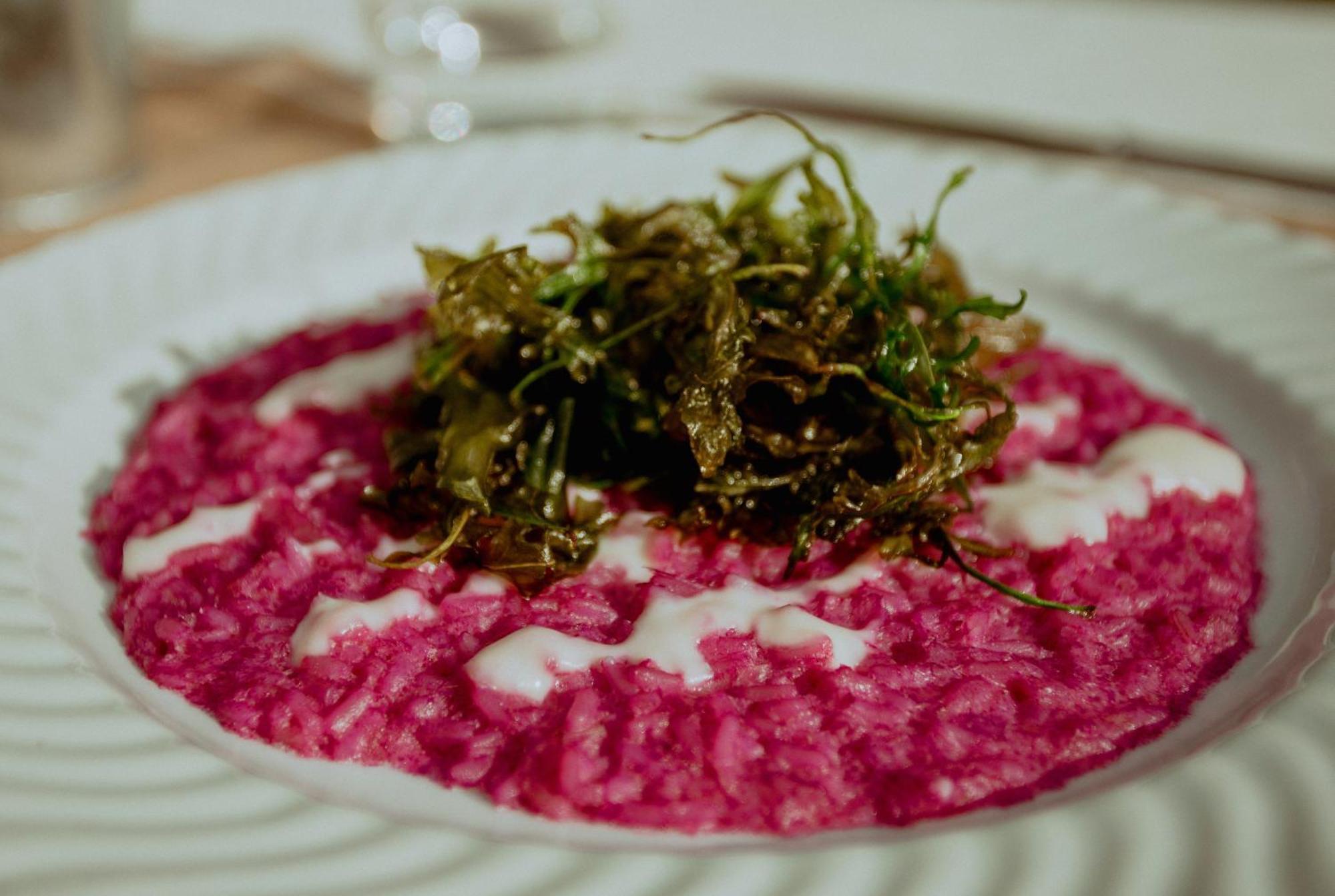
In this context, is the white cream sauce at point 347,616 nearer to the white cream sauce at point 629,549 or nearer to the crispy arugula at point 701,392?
the crispy arugula at point 701,392

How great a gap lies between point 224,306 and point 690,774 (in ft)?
9.60

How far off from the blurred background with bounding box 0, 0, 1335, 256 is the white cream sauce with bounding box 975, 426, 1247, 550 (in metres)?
2.05

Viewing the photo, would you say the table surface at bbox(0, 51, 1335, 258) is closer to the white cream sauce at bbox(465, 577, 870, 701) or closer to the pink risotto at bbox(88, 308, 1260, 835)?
the pink risotto at bbox(88, 308, 1260, 835)

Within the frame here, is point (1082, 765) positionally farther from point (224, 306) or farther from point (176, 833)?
point (224, 306)

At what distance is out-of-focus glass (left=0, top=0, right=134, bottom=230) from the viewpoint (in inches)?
202

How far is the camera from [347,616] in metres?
2.94

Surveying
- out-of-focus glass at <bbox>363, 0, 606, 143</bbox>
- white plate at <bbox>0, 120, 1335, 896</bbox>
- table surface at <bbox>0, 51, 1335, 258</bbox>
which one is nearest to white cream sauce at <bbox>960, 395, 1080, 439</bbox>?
white plate at <bbox>0, 120, 1335, 896</bbox>

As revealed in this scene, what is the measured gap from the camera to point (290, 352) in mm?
4254

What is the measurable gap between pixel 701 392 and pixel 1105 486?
3.97 ft

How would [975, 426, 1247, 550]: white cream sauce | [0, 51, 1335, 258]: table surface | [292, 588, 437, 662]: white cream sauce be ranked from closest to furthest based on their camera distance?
[292, 588, 437, 662]: white cream sauce < [975, 426, 1247, 550]: white cream sauce < [0, 51, 1335, 258]: table surface

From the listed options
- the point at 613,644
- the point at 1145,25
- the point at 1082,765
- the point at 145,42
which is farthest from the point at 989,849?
the point at 145,42

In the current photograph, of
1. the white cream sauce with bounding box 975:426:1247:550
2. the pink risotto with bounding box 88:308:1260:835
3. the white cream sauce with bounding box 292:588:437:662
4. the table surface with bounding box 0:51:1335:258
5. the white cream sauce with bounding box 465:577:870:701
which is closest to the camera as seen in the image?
the pink risotto with bounding box 88:308:1260:835

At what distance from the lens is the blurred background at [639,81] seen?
5336mm

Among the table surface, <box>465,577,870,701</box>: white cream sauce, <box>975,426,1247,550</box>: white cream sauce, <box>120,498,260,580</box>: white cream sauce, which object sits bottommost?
<box>120,498,260,580</box>: white cream sauce
